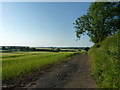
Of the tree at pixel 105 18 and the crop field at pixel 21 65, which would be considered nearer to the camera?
the crop field at pixel 21 65

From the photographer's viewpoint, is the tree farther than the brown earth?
Yes

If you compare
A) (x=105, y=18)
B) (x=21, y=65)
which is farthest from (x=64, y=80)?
(x=105, y=18)

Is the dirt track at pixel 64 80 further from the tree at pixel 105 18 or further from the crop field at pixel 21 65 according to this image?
the tree at pixel 105 18

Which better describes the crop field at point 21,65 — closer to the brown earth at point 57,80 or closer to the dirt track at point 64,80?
the brown earth at point 57,80

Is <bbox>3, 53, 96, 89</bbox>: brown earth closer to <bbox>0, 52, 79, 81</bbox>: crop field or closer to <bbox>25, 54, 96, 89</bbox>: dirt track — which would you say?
<bbox>25, 54, 96, 89</bbox>: dirt track

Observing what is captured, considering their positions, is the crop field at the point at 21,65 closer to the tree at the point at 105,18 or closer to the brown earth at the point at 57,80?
the brown earth at the point at 57,80

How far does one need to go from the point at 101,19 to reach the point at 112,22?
217 centimetres

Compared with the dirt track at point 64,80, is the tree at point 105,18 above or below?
above

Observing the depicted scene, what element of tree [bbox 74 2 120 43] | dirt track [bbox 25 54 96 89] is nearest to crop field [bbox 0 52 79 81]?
dirt track [bbox 25 54 96 89]

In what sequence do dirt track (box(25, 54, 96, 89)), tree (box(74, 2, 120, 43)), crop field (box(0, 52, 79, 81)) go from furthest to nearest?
1. tree (box(74, 2, 120, 43))
2. crop field (box(0, 52, 79, 81))
3. dirt track (box(25, 54, 96, 89))

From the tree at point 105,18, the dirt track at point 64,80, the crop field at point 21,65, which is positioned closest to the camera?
the dirt track at point 64,80

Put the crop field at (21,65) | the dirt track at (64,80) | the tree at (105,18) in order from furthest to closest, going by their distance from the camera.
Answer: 1. the tree at (105,18)
2. the crop field at (21,65)
3. the dirt track at (64,80)

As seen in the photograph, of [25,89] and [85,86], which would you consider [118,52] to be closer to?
[85,86]

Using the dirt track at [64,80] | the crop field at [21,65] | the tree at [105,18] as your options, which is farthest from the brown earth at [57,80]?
the tree at [105,18]
